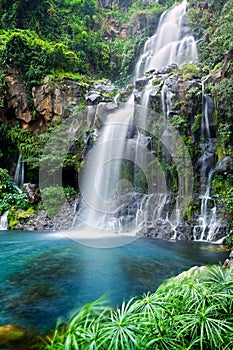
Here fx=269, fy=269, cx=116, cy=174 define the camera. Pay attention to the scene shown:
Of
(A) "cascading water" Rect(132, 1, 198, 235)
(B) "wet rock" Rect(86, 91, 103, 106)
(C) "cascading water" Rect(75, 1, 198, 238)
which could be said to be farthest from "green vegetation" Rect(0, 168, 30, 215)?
(A) "cascading water" Rect(132, 1, 198, 235)

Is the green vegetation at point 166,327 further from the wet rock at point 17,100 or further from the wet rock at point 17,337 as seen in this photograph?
the wet rock at point 17,100

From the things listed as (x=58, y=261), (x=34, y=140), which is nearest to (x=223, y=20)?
(x=34, y=140)

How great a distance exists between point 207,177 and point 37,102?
427 inches

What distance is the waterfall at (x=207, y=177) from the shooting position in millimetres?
10227

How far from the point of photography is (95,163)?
1463cm

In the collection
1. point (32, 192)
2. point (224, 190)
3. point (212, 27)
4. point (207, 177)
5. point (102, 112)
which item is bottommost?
point (32, 192)

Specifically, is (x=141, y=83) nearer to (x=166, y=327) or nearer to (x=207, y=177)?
(x=207, y=177)

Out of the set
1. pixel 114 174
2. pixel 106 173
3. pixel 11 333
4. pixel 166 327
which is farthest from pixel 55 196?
pixel 166 327

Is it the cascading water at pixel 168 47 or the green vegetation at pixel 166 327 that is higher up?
the cascading water at pixel 168 47

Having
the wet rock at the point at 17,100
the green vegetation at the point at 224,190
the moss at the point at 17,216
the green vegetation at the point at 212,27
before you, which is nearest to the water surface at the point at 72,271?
the green vegetation at the point at 224,190

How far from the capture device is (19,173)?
15.9 m

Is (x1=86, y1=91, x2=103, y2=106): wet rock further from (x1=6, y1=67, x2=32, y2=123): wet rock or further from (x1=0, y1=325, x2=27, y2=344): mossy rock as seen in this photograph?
(x1=0, y1=325, x2=27, y2=344): mossy rock

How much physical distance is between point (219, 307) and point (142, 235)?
29.3 ft

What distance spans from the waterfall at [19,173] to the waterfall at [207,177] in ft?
32.9
